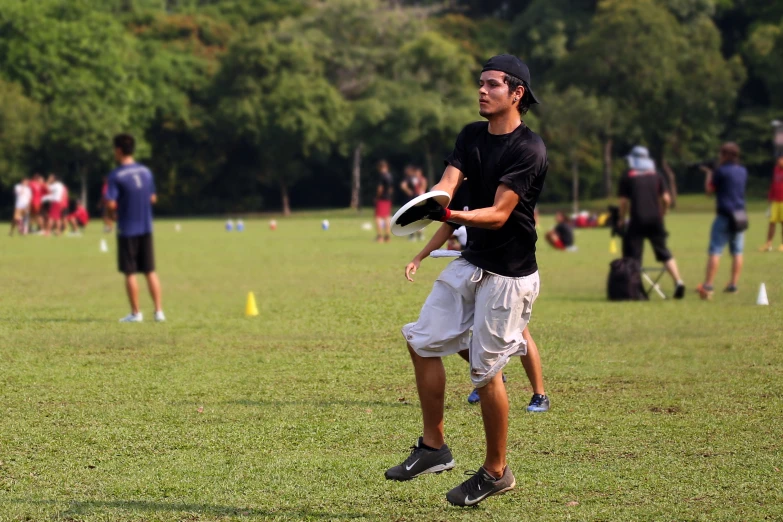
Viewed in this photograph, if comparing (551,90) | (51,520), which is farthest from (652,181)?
(551,90)

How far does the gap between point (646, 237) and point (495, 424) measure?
1107 centimetres

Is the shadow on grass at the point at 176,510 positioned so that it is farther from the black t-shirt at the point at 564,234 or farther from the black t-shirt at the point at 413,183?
the black t-shirt at the point at 413,183

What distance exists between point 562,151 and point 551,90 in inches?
147

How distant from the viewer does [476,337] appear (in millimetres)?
5730

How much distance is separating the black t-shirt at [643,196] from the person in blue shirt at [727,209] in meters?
0.81

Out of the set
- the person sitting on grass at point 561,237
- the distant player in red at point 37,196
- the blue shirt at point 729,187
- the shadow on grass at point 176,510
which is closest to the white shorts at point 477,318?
the shadow on grass at point 176,510

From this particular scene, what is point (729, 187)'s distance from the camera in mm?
16062

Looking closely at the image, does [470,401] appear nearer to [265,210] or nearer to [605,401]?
[605,401]

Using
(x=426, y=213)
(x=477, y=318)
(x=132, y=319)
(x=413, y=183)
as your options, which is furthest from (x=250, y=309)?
(x=413, y=183)

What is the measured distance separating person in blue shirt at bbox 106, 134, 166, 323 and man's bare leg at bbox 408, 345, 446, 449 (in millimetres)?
8223

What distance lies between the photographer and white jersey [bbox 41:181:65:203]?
36.2 m

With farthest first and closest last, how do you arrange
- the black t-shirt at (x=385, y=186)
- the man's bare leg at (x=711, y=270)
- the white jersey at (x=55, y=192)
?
the white jersey at (x=55, y=192) < the black t-shirt at (x=385, y=186) < the man's bare leg at (x=711, y=270)

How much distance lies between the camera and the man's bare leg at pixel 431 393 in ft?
19.2

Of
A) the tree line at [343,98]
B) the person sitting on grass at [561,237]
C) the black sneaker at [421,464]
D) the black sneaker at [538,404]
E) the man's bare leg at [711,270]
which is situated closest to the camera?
the black sneaker at [421,464]
